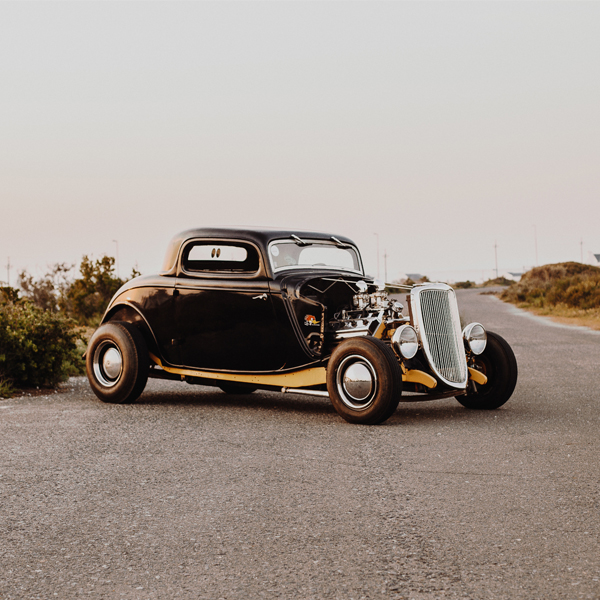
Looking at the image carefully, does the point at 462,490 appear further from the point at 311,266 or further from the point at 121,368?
the point at 121,368

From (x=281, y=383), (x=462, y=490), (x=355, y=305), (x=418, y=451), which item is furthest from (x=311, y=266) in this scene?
(x=462, y=490)

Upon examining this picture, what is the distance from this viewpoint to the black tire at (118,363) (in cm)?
862

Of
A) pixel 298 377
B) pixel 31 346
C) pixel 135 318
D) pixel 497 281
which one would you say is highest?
pixel 135 318

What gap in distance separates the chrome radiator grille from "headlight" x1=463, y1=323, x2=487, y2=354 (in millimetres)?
176

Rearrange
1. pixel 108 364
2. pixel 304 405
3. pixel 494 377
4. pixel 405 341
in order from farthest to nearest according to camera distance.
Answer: pixel 108 364, pixel 304 405, pixel 494 377, pixel 405 341

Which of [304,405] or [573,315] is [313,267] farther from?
[573,315]

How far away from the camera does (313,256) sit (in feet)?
29.7

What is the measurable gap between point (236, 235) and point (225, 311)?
0.93 m

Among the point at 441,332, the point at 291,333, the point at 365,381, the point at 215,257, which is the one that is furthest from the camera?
the point at 215,257

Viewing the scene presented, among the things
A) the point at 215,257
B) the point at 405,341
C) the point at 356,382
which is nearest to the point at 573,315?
the point at 215,257

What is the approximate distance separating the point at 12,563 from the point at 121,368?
522 centimetres

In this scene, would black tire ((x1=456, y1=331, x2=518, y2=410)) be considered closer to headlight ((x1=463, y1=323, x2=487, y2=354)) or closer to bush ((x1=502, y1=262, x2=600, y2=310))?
headlight ((x1=463, y1=323, x2=487, y2=354))

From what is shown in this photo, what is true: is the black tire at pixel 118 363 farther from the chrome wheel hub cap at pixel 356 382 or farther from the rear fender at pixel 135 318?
the chrome wheel hub cap at pixel 356 382

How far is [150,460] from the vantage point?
5773 millimetres
